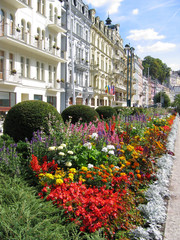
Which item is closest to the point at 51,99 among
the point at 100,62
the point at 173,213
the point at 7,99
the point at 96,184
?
the point at 7,99

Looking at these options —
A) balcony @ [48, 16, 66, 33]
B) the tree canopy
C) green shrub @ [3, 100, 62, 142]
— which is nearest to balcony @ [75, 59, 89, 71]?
balcony @ [48, 16, 66, 33]

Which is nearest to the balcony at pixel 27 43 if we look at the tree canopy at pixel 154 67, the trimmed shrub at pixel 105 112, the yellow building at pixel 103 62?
the trimmed shrub at pixel 105 112

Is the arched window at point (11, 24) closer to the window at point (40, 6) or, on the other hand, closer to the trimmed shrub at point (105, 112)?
the window at point (40, 6)

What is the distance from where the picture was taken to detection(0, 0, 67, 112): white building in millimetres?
18766

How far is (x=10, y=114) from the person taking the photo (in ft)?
24.0

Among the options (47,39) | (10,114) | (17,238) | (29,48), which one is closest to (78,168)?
(17,238)

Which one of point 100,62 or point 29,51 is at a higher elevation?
point 100,62

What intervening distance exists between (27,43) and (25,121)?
15989 mm

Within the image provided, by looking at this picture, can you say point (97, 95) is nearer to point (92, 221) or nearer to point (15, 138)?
point (15, 138)

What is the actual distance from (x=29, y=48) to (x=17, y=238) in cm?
2045

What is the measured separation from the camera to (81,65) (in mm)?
33562

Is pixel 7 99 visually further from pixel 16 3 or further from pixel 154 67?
pixel 154 67

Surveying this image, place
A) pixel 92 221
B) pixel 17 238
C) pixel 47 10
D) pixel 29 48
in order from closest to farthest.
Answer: pixel 17 238 < pixel 92 221 < pixel 29 48 < pixel 47 10

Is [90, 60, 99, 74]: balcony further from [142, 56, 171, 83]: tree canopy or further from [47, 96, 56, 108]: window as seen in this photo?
[142, 56, 171, 83]: tree canopy
